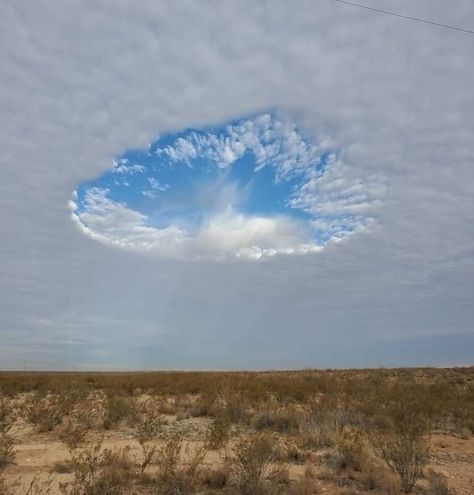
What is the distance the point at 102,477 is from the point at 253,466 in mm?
2549

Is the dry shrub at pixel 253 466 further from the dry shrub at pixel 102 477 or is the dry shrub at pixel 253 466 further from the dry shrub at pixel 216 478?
the dry shrub at pixel 102 477

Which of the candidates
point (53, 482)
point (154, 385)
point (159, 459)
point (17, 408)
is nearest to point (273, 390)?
point (154, 385)

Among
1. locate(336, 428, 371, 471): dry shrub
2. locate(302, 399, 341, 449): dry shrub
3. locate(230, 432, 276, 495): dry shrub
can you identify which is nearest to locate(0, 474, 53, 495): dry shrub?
locate(230, 432, 276, 495): dry shrub

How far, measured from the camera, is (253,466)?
895cm

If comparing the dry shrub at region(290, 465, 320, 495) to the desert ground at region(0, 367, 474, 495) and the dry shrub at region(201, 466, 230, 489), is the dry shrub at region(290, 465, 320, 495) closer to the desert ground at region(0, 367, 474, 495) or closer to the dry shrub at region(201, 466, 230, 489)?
the desert ground at region(0, 367, 474, 495)

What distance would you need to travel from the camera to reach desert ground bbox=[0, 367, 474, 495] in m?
9.06

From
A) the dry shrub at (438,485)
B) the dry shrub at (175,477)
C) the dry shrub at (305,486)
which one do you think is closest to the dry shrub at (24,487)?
the dry shrub at (175,477)

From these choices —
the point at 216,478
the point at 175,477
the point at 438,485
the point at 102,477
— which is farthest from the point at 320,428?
the point at 102,477

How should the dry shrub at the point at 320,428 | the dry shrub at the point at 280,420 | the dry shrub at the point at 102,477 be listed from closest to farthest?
the dry shrub at the point at 102,477 < the dry shrub at the point at 320,428 < the dry shrub at the point at 280,420

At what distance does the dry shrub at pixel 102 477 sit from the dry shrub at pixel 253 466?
1916mm

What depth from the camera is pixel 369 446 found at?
12000mm

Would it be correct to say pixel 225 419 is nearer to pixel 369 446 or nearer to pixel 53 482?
pixel 369 446

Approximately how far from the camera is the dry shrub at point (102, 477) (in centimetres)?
812

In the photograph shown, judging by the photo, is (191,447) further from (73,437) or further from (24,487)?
(24,487)
